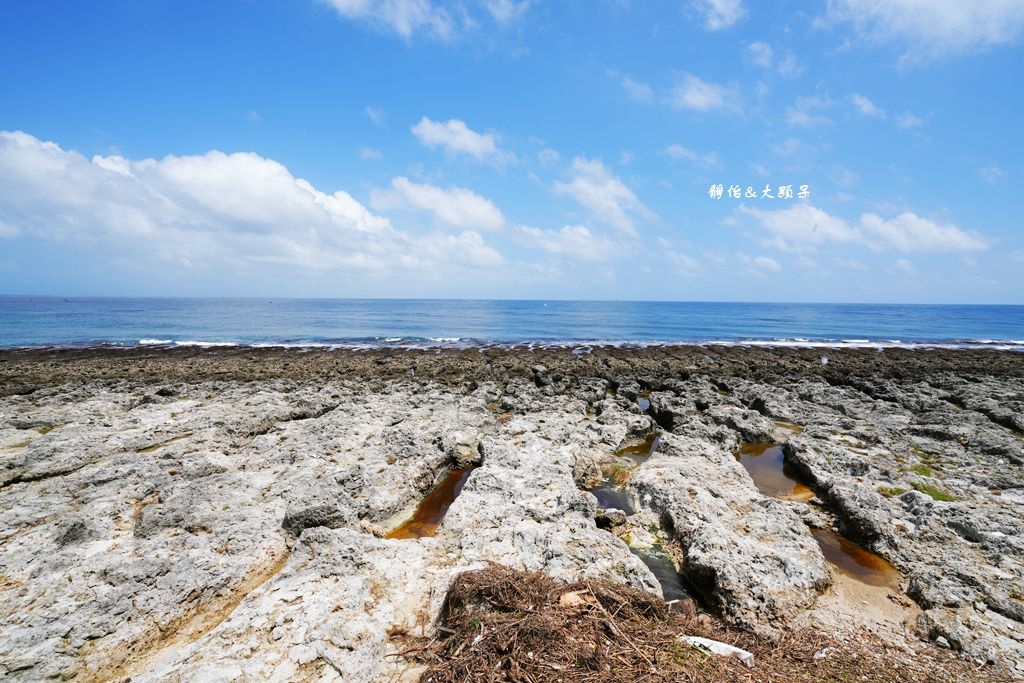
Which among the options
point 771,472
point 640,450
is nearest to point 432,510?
point 640,450

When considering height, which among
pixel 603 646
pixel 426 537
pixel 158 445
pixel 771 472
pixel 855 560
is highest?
pixel 603 646

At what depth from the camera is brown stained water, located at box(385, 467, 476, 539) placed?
8008 mm

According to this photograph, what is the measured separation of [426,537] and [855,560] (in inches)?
300

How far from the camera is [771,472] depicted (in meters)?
10.8

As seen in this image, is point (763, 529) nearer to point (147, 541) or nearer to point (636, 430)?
point (636, 430)

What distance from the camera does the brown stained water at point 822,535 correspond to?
6.74 meters

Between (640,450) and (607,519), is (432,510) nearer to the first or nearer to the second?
(607,519)

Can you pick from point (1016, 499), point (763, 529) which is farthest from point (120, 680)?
point (1016, 499)

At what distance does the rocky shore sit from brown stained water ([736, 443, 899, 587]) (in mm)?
135

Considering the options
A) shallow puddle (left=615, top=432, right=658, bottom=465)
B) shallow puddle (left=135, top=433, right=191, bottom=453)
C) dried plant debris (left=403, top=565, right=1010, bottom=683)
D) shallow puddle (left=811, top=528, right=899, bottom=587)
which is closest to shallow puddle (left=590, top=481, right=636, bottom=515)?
shallow puddle (left=615, top=432, right=658, bottom=465)

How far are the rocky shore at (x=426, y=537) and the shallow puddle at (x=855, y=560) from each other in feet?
0.30

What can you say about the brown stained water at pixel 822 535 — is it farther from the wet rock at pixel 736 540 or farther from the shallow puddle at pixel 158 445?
the shallow puddle at pixel 158 445

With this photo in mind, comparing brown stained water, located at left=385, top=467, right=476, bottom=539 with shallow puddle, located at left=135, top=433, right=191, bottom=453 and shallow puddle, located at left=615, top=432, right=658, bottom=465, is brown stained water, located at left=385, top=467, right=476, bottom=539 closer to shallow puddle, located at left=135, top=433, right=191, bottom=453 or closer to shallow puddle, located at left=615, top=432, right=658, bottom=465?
shallow puddle, located at left=615, top=432, right=658, bottom=465

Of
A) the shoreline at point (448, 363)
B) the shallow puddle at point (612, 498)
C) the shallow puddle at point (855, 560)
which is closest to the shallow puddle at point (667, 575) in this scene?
the shallow puddle at point (612, 498)
